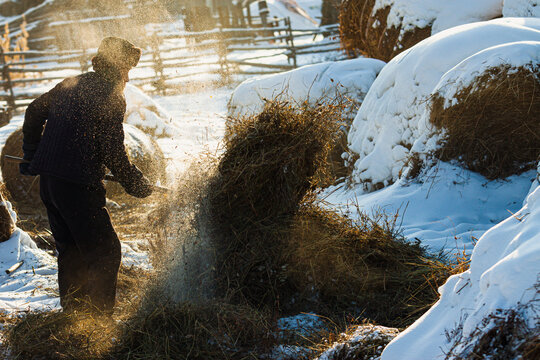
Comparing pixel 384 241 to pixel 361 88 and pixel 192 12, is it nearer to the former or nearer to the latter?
pixel 361 88

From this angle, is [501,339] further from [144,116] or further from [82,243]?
[144,116]

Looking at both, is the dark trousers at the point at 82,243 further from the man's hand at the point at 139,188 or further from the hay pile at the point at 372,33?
the hay pile at the point at 372,33

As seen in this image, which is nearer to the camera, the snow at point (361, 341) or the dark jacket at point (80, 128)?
the snow at point (361, 341)

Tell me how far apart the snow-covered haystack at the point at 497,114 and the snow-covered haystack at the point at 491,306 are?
106 inches

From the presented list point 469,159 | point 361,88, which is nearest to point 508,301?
point 469,159

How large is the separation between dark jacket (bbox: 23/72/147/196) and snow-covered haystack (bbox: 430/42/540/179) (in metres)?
2.98

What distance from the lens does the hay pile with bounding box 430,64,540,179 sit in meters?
4.43

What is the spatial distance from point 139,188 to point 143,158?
394 centimetres

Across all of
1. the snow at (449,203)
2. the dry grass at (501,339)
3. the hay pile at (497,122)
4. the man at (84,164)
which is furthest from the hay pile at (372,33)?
the dry grass at (501,339)

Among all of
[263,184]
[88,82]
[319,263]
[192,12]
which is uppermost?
[192,12]

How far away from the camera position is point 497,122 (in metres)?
4.52

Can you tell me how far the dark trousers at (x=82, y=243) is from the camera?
10.6 feet

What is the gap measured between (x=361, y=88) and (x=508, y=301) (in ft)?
20.0

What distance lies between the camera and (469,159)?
15.1 feet
